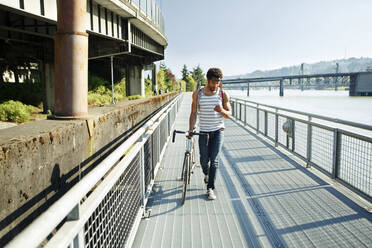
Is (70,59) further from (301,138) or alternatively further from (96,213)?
(301,138)

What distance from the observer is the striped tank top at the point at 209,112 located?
14.8 ft

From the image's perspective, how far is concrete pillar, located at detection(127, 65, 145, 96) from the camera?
3715cm

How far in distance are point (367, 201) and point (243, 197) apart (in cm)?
167

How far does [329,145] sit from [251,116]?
6985mm

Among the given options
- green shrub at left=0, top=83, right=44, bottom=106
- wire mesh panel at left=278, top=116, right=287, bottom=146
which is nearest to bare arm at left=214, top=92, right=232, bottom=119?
wire mesh panel at left=278, top=116, right=287, bottom=146

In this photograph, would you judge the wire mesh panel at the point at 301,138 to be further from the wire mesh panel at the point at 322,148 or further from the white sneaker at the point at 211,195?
the white sneaker at the point at 211,195

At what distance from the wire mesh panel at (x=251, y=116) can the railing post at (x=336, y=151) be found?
6.38 m

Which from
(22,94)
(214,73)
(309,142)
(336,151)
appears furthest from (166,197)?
(22,94)

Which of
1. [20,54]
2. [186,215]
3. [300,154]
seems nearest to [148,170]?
[186,215]

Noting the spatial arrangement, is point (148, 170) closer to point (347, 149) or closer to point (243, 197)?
point (243, 197)

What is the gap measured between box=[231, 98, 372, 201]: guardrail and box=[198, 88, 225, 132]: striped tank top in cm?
202

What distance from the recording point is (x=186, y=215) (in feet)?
13.4

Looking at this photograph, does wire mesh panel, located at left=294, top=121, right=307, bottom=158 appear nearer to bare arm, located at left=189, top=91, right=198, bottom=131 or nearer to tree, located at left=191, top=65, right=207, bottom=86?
bare arm, located at left=189, top=91, right=198, bottom=131

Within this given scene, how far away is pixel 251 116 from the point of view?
12.6 meters
